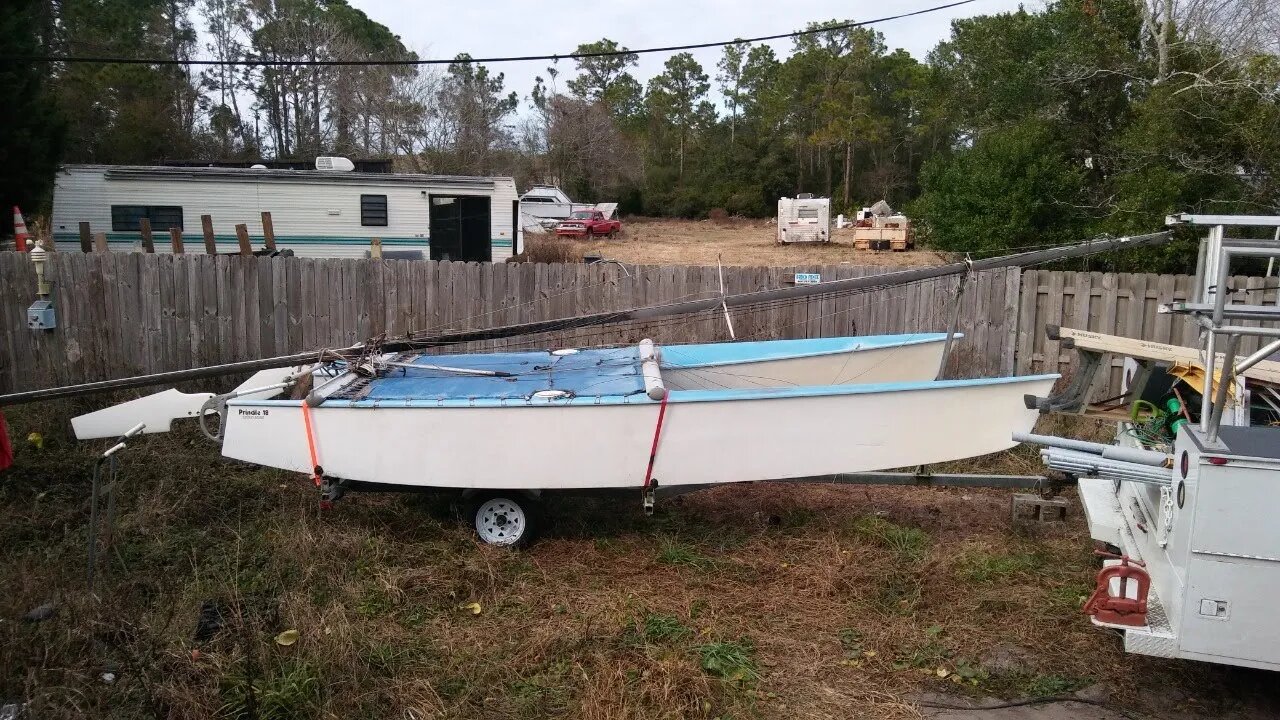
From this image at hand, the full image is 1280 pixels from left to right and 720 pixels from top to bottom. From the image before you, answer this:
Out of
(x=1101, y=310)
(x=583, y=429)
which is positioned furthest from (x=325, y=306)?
(x=1101, y=310)

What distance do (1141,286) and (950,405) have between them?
4898 mm

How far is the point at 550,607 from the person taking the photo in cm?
543

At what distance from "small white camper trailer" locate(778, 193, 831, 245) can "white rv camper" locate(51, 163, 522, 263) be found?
15.1m

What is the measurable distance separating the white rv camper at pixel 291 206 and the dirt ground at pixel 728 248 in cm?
844

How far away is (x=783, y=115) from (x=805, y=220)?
2310 centimetres

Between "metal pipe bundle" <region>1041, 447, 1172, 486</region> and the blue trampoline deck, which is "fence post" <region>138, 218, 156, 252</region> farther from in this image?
"metal pipe bundle" <region>1041, 447, 1172, 486</region>

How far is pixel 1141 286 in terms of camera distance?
962 centimetres

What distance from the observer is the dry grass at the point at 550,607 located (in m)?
4.29

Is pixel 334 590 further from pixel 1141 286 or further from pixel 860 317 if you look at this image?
pixel 1141 286

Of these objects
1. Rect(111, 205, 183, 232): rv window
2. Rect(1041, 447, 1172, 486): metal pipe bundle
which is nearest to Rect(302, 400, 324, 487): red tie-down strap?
Rect(1041, 447, 1172, 486): metal pipe bundle

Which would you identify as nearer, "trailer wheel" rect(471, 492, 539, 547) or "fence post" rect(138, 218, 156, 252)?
"trailer wheel" rect(471, 492, 539, 547)

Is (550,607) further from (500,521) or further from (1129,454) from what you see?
(1129,454)

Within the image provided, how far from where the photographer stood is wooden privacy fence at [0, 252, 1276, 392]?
10188 mm

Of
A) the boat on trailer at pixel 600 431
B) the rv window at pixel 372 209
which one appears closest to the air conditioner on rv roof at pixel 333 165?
the rv window at pixel 372 209
